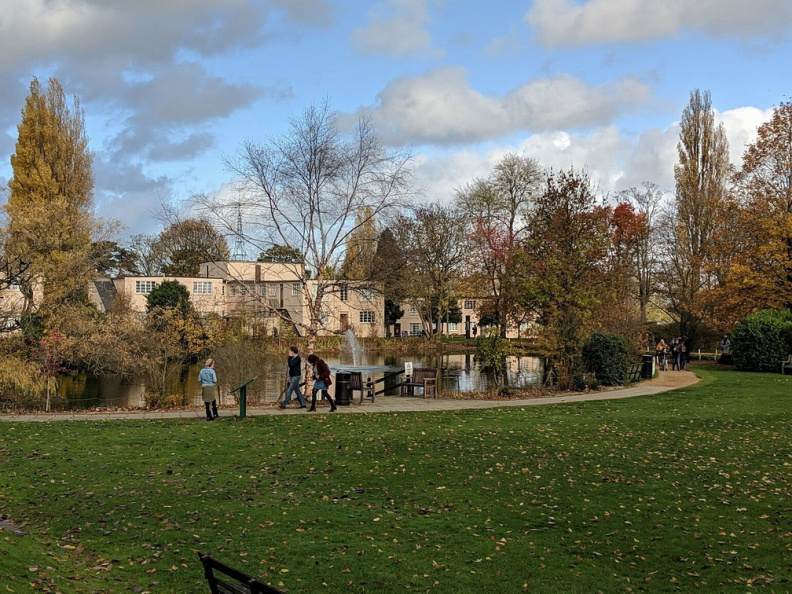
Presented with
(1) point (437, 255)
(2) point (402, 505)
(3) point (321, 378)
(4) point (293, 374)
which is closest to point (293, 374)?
(4) point (293, 374)

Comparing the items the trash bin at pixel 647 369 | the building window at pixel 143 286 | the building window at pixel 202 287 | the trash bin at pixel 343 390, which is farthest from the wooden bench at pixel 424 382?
the building window at pixel 143 286

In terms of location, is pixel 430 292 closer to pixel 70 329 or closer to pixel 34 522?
pixel 70 329

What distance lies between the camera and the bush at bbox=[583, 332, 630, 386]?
83.3ft

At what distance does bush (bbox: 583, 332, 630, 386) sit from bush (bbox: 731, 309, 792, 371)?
10602mm

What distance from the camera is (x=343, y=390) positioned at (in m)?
20.3

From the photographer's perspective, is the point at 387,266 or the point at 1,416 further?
the point at 387,266

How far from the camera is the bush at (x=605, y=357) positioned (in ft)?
83.3

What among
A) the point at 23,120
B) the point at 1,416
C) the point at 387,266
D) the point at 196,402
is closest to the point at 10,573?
the point at 1,416

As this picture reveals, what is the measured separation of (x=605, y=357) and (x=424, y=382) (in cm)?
703

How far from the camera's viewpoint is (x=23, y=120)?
40.1m

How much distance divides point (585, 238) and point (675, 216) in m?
32.6

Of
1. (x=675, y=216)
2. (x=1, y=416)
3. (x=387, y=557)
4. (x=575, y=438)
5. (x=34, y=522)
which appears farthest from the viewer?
(x=675, y=216)

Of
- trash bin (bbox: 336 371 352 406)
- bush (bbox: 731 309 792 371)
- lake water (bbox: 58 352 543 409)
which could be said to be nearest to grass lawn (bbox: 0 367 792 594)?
trash bin (bbox: 336 371 352 406)

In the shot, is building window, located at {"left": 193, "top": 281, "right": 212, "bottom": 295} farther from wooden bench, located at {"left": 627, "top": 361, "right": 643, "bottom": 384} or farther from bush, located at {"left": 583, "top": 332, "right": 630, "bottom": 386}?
bush, located at {"left": 583, "top": 332, "right": 630, "bottom": 386}
